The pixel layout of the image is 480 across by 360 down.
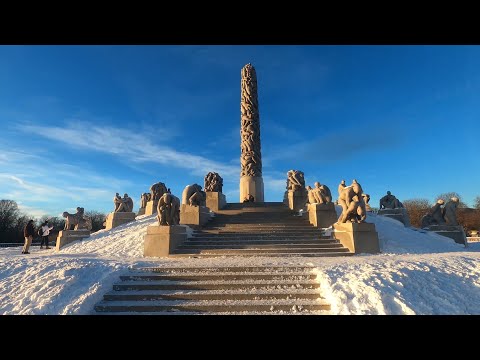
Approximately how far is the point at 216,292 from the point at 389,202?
16970 mm

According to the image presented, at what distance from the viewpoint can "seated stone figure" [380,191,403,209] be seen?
18750mm

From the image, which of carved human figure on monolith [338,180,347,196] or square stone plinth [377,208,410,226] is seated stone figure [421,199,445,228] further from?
carved human figure on monolith [338,180,347,196]

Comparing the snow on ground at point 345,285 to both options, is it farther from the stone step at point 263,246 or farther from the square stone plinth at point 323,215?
the square stone plinth at point 323,215

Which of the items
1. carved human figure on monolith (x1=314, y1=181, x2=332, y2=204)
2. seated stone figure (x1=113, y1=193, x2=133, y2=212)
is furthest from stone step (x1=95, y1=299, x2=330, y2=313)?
seated stone figure (x1=113, y1=193, x2=133, y2=212)

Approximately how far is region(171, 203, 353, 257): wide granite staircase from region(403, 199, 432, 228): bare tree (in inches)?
1582

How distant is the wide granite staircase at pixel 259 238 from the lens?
1030 centimetres

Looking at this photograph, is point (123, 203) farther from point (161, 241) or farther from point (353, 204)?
point (353, 204)

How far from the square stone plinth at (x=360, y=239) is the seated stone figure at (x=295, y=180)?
6952 mm

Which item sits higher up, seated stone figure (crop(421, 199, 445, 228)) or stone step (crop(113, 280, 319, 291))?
seated stone figure (crop(421, 199, 445, 228))
